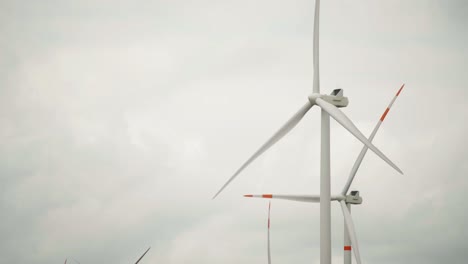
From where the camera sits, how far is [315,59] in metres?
53.8

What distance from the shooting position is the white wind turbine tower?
44.6 m

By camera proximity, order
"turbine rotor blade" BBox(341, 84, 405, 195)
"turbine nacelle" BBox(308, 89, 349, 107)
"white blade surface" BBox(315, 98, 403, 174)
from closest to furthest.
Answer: "white blade surface" BBox(315, 98, 403, 174) < "turbine nacelle" BBox(308, 89, 349, 107) < "turbine rotor blade" BBox(341, 84, 405, 195)

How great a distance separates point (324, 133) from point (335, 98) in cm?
336

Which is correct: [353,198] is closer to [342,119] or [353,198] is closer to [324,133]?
[324,133]

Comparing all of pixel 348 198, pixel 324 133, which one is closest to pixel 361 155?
pixel 348 198

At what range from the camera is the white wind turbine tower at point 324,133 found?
44.6 m

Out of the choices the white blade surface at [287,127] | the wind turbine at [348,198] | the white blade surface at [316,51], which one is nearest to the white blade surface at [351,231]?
the wind turbine at [348,198]

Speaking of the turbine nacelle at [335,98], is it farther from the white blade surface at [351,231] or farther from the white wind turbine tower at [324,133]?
the white blade surface at [351,231]

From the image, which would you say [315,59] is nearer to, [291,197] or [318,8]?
[318,8]

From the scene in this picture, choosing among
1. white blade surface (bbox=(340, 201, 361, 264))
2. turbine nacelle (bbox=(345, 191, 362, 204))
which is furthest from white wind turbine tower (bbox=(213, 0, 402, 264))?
turbine nacelle (bbox=(345, 191, 362, 204))

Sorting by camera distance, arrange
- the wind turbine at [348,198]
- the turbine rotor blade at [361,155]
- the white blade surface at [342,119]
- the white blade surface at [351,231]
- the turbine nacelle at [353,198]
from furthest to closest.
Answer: the turbine nacelle at [353,198] < the turbine rotor blade at [361,155] < the wind turbine at [348,198] < the white blade surface at [351,231] < the white blade surface at [342,119]

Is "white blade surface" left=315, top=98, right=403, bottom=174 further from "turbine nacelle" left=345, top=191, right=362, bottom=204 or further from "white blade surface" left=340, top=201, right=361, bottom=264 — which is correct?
"turbine nacelle" left=345, top=191, right=362, bottom=204

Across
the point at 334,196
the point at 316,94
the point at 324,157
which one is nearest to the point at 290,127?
the point at 316,94

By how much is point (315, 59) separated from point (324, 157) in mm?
11116
